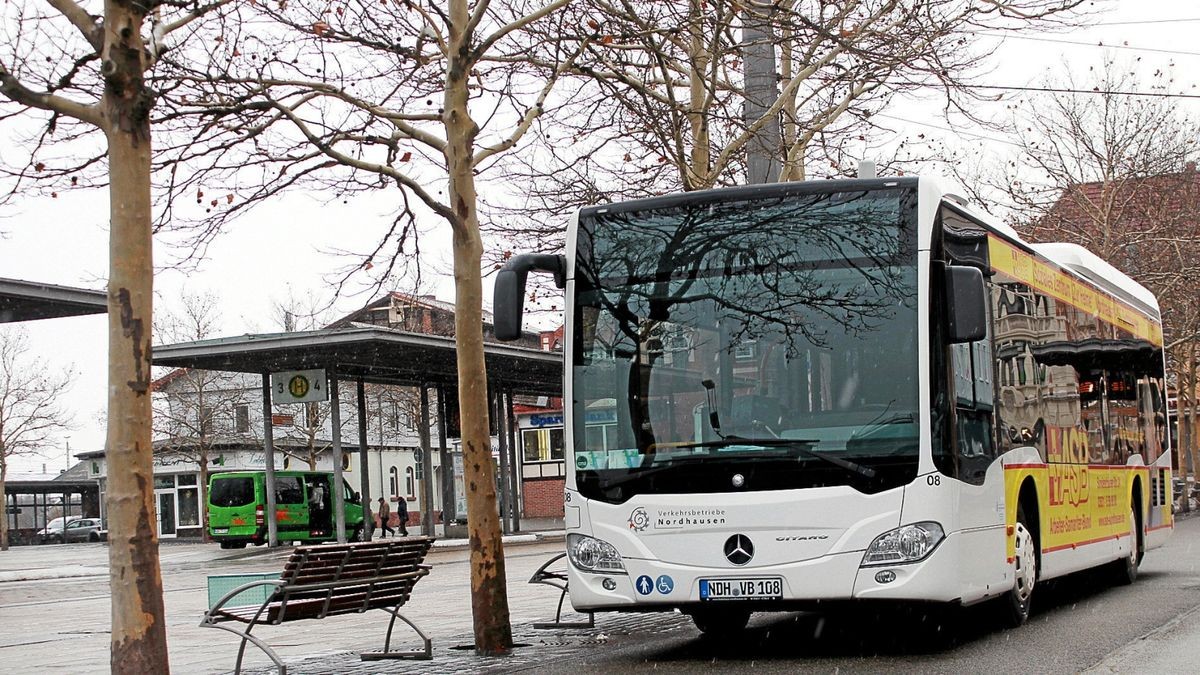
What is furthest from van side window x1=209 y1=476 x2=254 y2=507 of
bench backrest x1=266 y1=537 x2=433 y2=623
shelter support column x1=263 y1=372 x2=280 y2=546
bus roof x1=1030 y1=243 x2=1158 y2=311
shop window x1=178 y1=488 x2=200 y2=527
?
bench backrest x1=266 y1=537 x2=433 y2=623

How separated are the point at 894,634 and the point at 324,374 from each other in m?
25.6

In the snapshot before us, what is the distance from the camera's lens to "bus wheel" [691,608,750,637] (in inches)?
476

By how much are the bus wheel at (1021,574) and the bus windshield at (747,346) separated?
2.19 meters

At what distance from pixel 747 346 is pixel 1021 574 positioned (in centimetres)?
303

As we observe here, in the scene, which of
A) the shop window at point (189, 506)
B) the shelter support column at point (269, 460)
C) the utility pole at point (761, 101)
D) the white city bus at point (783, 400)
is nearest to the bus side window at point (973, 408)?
the white city bus at point (783, 400)

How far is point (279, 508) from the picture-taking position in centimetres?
4641

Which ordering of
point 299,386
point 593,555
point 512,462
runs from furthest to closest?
Result: point 512,462
point 299,386
point 593,555

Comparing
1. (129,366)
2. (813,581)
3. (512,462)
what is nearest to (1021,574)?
(813,581)

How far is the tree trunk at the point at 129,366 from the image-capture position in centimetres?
795

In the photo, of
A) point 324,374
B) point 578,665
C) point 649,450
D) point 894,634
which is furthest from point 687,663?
point 324,374

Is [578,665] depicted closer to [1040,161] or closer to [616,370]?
[616,370]

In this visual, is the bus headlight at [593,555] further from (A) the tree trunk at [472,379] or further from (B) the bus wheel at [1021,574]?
(B) the bus wheel at [1021,574]

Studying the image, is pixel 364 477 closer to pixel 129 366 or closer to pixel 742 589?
pixel 742 589

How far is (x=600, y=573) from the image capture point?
412 inches
